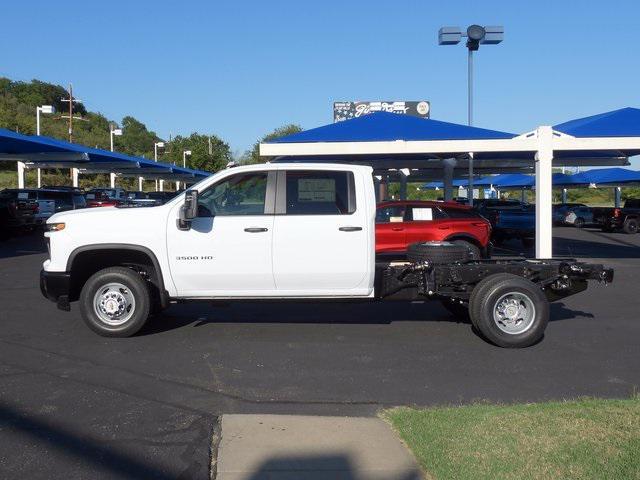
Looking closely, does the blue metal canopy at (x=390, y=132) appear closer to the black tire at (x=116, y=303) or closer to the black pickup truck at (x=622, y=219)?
the black tire at (x=116, y=303)

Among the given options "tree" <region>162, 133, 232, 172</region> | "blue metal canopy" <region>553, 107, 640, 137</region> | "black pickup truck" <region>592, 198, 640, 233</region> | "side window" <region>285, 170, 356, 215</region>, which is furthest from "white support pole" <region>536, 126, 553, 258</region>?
"tree" <region>162, 133, 232, 172</region>

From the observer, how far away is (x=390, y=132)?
52.5ft

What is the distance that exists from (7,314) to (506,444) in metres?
8.11

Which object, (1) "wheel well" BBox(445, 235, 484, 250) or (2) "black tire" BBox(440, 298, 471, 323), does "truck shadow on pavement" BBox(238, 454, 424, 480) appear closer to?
(2) "black tire" BBox(440, 298, 471, 323)

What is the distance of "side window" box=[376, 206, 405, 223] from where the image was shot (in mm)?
15688

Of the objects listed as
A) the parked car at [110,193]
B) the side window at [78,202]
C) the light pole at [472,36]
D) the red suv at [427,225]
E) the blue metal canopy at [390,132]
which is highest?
the light pole at [472,36]

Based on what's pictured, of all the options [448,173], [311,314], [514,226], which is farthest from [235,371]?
[448,173]

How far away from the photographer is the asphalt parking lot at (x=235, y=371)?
548 cm

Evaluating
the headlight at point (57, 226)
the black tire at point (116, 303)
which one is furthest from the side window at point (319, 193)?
the headlight at point (57, 226)

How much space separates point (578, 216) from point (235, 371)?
112 feet

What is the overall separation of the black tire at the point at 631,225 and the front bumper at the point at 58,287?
29388 mm

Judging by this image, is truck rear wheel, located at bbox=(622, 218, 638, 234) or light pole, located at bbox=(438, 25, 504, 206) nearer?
light pole, located at bbox=(438, 25, 504, 206)

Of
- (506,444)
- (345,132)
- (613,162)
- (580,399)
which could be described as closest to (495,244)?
(613,162)

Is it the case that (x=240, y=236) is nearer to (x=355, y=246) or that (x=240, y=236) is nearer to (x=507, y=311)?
(x=355, y=246)
